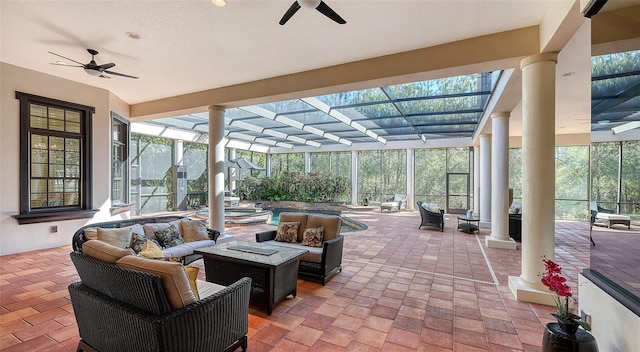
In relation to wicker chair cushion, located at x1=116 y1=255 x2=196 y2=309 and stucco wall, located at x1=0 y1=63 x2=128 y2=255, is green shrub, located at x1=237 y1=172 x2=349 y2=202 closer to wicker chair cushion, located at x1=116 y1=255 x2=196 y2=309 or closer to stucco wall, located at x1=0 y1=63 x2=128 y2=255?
stucco wall, located at x1=0 y1=63 x2=128 y2=255

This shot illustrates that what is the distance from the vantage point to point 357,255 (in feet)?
18.3

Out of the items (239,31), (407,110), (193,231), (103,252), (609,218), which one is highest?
(239,31)

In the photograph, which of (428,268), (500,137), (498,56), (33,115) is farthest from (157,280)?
(500,137)

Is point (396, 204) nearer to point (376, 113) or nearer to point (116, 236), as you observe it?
point (376, 113)

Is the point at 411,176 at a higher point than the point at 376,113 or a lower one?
lower

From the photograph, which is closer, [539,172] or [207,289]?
[207,289]

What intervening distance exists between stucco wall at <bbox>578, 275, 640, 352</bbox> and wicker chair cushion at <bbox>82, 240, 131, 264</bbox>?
3.84 m

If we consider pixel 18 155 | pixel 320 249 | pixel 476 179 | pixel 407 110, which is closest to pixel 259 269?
pixel 320 249

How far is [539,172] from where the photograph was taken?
11.5 feet

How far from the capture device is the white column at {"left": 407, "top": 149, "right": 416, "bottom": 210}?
13383 millimetres

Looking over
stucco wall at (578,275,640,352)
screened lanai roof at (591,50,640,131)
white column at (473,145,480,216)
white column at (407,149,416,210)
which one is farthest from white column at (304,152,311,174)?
stucco wall at (578,275,640,352)

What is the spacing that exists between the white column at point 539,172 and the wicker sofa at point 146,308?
11.8ft

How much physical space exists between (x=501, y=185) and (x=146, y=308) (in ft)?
22.1

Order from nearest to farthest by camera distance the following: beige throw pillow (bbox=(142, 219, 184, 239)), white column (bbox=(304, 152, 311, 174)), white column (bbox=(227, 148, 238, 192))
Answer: beige throw pillow (bbox=(142, 219, 184, 239)) → white column (bbox=(227, 148, 238, 192)) → white column (bbox=(304, 152, 311, 174))
